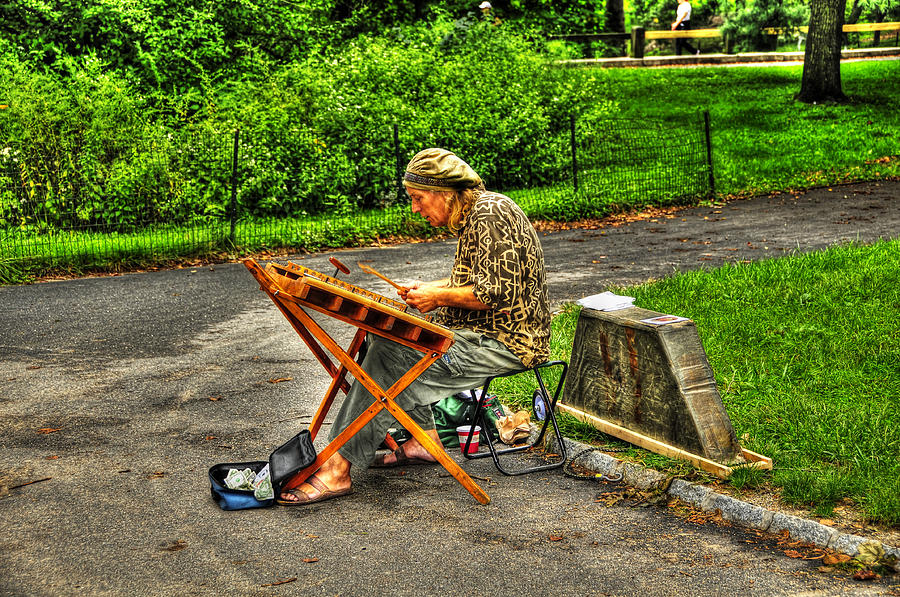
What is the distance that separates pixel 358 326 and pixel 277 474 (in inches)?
36.9

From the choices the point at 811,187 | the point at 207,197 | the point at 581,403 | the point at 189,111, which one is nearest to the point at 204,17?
the point at 189,111

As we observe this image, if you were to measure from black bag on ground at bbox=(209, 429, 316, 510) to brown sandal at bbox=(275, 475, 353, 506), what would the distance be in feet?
0.25

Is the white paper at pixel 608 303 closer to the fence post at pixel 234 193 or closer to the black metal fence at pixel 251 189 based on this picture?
the black metal fence at pixel 251 189

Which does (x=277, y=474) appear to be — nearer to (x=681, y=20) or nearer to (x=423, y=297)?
(x=423, y=297)

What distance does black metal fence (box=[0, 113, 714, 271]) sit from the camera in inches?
494

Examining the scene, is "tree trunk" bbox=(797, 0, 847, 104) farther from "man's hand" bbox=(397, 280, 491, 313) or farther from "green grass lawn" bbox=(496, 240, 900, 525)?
"man's hand" bbox=(397, 280, 491, 313)

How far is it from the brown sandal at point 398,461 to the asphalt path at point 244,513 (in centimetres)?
8

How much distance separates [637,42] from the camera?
31562 mm

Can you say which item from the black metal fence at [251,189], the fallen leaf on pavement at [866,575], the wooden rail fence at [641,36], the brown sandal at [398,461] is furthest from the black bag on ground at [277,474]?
A: the wooden rail fence at [641,36]

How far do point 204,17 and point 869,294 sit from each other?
13.8 m

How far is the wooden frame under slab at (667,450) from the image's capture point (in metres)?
4.96

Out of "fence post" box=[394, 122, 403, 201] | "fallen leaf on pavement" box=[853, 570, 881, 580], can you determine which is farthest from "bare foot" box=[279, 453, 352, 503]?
"fence post" box=[394, 122, 403, 201]

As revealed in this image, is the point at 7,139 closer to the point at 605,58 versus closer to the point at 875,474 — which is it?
the point at 875,474

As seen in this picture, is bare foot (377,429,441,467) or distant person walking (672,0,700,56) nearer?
bare foot (377,429,441,467)
